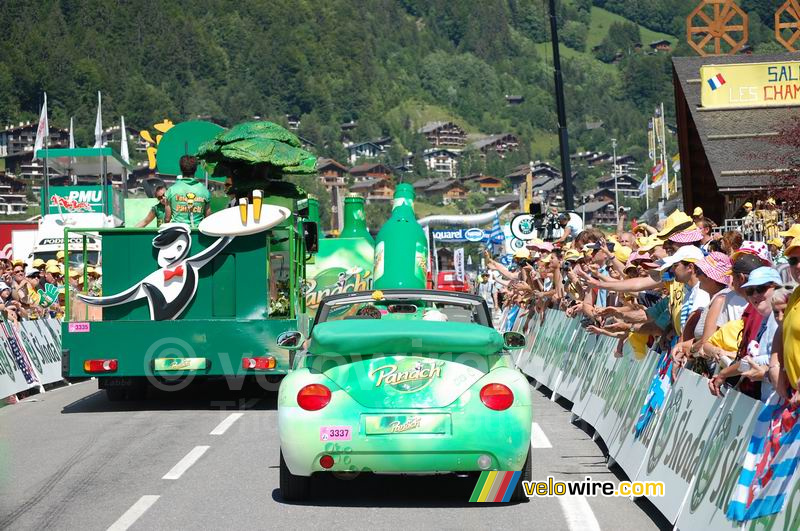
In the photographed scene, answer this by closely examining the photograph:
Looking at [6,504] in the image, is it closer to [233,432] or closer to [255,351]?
[233,432]

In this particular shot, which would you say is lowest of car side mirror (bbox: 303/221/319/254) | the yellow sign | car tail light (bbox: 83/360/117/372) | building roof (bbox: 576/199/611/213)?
car tail light (bbox: 83/360/117/372)

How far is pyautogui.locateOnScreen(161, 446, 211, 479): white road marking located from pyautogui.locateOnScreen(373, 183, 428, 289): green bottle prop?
52.4ft

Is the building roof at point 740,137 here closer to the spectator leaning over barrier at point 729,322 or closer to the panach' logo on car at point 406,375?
the spectator leaning over barrier at point 729,322

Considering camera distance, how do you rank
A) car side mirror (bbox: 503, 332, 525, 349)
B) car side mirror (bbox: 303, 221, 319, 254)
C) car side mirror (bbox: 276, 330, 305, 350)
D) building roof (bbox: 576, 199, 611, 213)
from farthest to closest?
1. building roof (bbox: 576, 199, 611, 213)
2. car side mirror (bbox: 303, 221, 319, 254)
3. car side mirror (bbox: 276, 330, 305, 350)
4. car side mirror (bbox: 503, 332, 525, 349)

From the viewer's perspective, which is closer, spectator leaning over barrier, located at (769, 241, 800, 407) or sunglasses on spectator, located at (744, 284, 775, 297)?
spectator leaning over barrier, located at (769, 241, 800, 407)

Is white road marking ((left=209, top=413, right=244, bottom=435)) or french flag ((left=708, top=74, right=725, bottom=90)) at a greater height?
french flag ((left=708, top=74, right=725, bottom=90))

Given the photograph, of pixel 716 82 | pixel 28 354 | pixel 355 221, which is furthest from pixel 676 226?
pixel 355 221

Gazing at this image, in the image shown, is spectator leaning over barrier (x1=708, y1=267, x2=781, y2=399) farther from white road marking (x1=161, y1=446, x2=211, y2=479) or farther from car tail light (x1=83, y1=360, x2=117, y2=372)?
car tail light (x1=83, y1=360, x2=117, y2=372)

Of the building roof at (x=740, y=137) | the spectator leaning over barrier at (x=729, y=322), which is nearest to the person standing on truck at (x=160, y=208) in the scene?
the spectator leaning over barrier at (x=729, y=322)

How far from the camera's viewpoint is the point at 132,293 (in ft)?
50.3

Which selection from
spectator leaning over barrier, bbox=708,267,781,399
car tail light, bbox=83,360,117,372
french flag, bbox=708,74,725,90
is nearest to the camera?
spectator leaning over barrier, bbox=708,267,781,399

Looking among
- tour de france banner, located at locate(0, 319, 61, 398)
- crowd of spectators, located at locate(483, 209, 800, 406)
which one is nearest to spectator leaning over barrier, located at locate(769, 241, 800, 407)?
crowd of spectators, located at locate(483, 209, 800, 406)

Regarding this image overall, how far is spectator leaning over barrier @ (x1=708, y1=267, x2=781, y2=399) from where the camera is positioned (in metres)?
7.49

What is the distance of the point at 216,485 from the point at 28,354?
9.99 meters
